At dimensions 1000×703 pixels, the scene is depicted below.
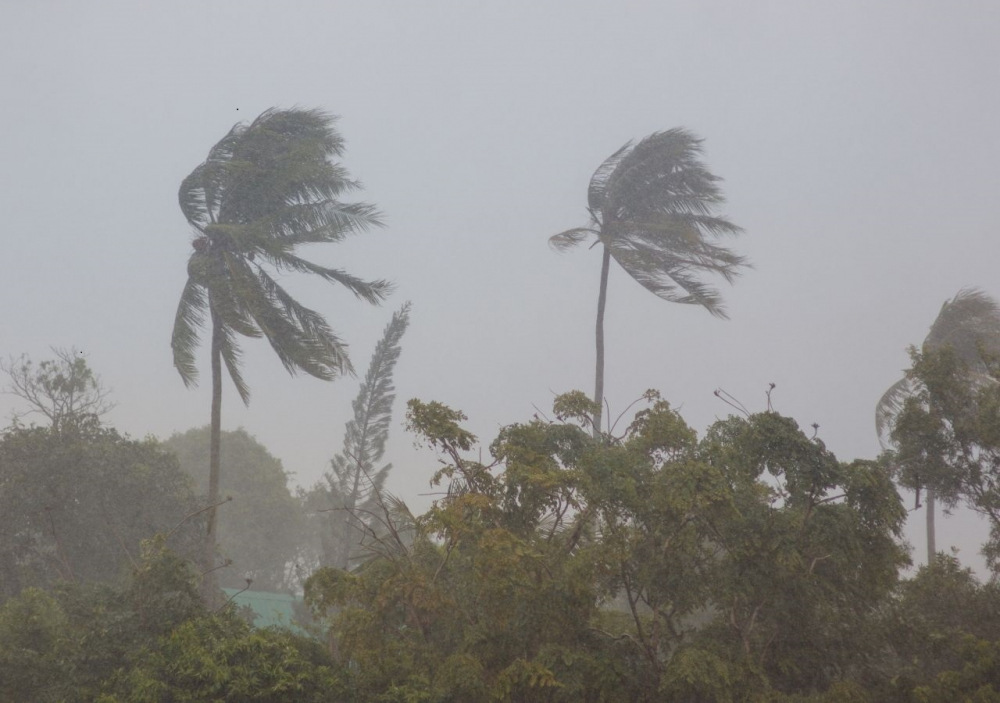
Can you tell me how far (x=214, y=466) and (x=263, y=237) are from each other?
5054mm

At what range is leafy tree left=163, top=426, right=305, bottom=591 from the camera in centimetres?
3928

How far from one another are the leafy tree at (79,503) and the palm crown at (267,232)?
3883 mm

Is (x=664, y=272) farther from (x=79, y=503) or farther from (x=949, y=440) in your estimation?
(x=79, y=503)

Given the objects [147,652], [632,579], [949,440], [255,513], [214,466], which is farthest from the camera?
[255,513]

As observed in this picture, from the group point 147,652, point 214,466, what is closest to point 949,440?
point 147,652

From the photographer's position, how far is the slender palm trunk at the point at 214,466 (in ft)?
52.1

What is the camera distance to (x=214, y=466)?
16922 millimetres

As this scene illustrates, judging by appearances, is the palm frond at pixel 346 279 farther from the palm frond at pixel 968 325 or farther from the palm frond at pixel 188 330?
the palm frond at pixel 968 325

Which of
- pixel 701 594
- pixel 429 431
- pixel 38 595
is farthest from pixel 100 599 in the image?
pixel 701 594

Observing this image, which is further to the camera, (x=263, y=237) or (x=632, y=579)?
(x=263, y=237)

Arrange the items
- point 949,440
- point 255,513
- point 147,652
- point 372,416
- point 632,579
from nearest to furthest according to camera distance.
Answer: point 147,652 → point 632,579 → point 949,440 → point 372,416 → point 255,513

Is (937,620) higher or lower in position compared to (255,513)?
lower

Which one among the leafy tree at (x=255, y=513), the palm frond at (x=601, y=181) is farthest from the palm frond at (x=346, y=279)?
the leafy tree at (x=255, y=513)

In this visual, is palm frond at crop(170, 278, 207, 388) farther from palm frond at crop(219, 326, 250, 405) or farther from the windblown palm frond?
the windblown palm frond
